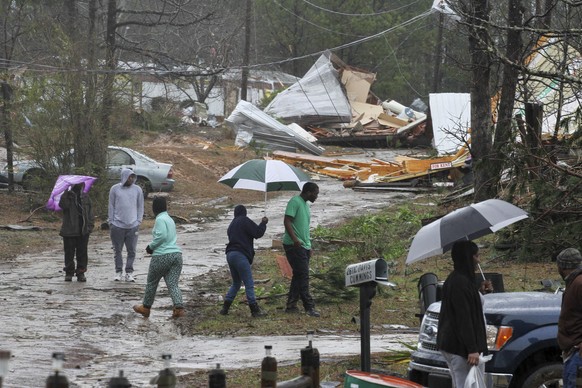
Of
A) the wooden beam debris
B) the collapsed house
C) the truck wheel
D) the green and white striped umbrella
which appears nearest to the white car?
the wooden beam debris

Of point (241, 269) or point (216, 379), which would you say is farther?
point (241, 269)

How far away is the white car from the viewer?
90.0 feet

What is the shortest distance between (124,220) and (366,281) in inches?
382

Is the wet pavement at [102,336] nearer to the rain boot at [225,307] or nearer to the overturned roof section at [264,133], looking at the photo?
the rain boot at [225,307]

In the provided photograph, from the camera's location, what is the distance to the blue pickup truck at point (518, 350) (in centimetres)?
854

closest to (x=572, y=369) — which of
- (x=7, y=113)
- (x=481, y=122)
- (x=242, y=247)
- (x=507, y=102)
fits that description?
(x=242, y=247)

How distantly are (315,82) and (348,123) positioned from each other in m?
2.87

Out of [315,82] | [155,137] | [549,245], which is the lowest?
[549,245]

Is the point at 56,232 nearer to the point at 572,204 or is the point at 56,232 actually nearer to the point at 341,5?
the point at 572,204

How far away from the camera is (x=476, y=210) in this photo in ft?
33.8

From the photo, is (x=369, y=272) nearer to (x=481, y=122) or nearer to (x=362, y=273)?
(x=362, y=273)

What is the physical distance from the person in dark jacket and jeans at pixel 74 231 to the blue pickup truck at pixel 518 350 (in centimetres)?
927

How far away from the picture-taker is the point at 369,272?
8.16 meters

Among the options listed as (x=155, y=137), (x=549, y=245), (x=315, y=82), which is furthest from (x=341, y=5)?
(x=549, y=245)
